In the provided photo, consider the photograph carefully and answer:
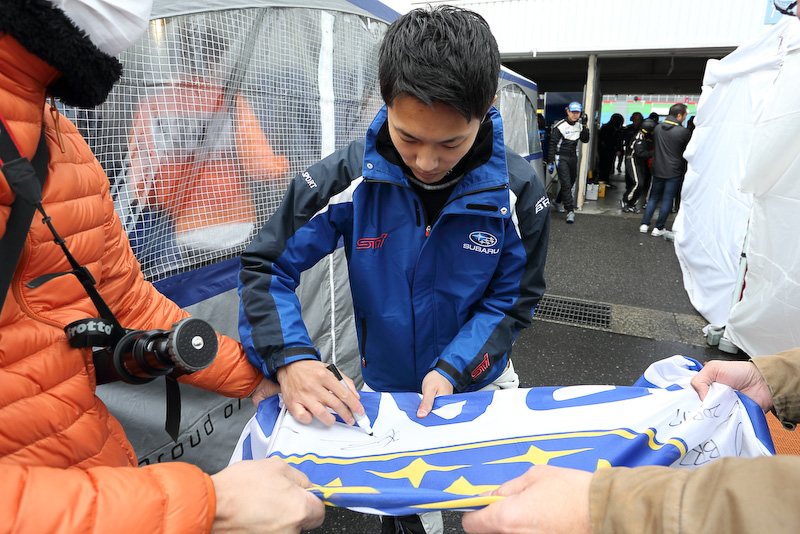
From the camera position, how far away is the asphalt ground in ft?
11.4

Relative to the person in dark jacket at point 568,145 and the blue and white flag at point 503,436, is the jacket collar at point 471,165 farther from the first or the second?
the person in dark jacket at point 568,145

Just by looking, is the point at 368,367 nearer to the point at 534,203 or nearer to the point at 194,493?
the point at 534,203

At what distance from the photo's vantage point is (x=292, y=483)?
0.92 meters

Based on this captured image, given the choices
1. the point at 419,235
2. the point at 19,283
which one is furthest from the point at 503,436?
the point at 19,283

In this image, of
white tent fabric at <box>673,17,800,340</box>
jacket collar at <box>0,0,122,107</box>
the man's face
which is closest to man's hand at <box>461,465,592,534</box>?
A: the man's face

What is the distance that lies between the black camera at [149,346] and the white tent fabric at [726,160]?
3775 millimetres

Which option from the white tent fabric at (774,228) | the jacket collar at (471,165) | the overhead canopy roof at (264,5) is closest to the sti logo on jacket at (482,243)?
the jacket collar at (471,165)

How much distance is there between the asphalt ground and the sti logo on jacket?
1.50 meters

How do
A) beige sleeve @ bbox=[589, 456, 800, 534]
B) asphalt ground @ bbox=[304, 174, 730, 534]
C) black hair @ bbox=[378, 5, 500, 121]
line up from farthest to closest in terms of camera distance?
1. asphalt ground @ bbox=[304, 174, 730, 534]
2. black hair @ bbox=[378, 5, 500, 121]
3. beige sleeve @ bbox=[589, 456, 800, 534]

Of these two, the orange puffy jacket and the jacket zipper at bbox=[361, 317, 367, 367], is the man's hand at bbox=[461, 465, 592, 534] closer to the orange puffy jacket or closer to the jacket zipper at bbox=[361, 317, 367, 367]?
the orange puffy jacket

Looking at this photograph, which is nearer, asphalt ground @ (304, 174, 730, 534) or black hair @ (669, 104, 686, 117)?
asphalt ground @ (304, 174, 730, 534)

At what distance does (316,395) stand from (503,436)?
0.56 m

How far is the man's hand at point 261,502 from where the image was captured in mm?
825

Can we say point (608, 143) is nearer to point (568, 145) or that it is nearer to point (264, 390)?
point (568, 145)
